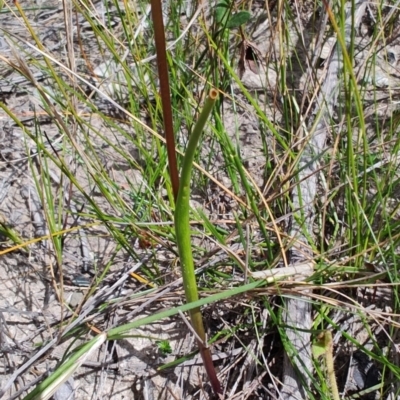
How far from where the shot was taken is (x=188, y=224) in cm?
74

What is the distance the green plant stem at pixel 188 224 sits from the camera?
0.58 meters

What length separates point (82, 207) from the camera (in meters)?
1.32

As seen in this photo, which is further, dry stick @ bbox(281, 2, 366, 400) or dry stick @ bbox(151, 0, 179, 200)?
dry stick @ bbox(281, 2, 366, 400)

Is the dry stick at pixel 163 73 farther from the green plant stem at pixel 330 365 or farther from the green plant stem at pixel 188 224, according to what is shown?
the green plant stem at pixel 330 365

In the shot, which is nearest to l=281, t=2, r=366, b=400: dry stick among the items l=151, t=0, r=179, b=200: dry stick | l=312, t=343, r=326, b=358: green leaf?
l=312, t=343, r=326, b=358: green leaf

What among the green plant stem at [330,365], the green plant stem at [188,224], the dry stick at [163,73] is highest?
the dry stick at [163,73]

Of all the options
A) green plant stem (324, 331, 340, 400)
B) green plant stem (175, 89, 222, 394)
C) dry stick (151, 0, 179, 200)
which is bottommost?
green plant stem (324, 331, 340, 400)

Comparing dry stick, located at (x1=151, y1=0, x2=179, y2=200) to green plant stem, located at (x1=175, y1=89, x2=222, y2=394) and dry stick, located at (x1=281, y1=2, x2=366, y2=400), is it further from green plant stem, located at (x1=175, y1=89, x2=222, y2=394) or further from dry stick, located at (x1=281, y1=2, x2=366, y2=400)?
dry stick, located at (x1=281, y1=2, x2=366, y2=400)

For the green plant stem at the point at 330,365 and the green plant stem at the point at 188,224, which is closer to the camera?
the green plant stem at the point at 188,224

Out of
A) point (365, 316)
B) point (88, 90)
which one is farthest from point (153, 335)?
point (88, 90)

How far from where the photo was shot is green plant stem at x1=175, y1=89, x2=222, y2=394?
584mm

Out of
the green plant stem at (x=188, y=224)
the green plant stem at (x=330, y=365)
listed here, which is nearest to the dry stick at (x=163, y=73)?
the green plant stem at (x=188, y=224)

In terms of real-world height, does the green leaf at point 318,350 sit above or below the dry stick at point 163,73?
below

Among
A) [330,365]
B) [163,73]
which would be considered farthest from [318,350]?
[163,73]
